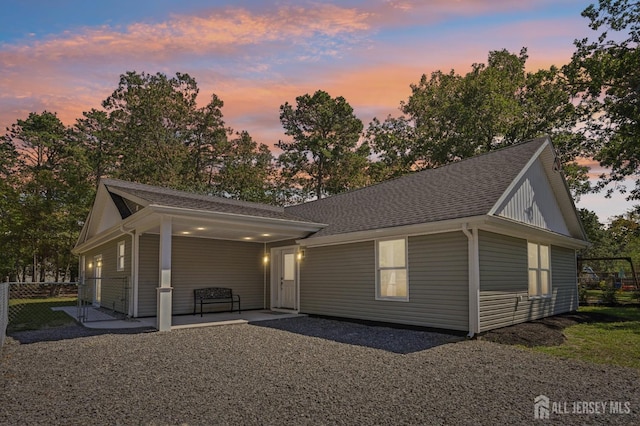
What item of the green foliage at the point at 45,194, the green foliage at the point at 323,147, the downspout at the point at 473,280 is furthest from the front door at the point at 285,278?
the green foliage at the point at 323,147

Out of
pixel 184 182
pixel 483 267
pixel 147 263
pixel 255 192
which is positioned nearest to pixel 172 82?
pixel 184 182

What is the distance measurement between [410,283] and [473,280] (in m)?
1.64

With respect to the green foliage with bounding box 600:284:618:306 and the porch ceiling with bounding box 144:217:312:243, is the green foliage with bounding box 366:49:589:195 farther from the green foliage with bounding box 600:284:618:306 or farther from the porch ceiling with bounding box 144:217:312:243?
the porch ceiling with bounding box 144:217:312:243

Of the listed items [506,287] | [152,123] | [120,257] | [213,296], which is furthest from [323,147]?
[506,287]

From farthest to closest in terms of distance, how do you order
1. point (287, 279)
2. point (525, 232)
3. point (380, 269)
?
point (287, 279) < point (380, 269) < point (525, 232)

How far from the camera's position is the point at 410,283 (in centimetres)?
956

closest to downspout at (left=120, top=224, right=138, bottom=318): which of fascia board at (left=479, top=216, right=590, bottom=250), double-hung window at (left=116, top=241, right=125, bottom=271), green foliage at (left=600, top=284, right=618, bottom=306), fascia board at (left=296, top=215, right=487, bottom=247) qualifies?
double-hung window at (left=116, top=241, right=125, bottom=271)

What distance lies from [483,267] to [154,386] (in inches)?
269

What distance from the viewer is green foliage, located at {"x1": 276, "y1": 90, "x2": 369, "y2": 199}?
33125 mm

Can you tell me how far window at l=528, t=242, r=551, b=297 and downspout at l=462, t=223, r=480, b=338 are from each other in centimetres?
379

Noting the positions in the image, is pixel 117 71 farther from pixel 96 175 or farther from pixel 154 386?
pixel 154 386

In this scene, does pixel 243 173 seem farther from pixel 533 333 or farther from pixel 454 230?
pixel 533 333

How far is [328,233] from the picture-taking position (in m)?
11.6

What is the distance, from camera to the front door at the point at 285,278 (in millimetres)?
13438
